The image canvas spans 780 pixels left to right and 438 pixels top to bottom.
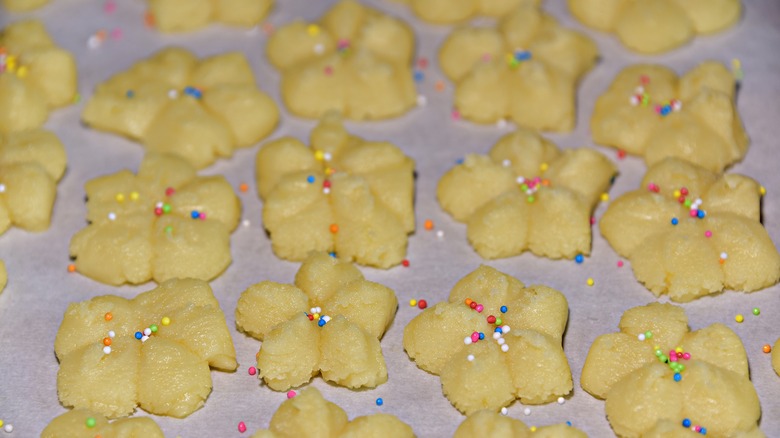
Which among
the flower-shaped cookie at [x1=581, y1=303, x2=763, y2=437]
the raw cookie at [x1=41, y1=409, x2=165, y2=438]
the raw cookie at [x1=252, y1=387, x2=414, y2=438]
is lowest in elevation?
the raw cookie at [x1=41, y1=409, x2=165, y2=438]

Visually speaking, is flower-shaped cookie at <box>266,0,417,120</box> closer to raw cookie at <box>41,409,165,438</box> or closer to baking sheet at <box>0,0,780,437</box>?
baking sheet at <box>0,0,780,437</box>

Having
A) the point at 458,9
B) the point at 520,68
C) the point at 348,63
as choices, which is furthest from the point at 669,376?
the point at 458,9

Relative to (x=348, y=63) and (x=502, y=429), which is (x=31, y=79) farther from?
(x=502, y=429)

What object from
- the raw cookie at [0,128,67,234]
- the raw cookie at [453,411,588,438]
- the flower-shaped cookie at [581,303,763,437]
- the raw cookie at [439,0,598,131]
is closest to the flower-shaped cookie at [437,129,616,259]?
the raw cookie at [439,0,598,131]

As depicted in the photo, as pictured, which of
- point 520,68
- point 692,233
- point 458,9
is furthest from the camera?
point 458,9

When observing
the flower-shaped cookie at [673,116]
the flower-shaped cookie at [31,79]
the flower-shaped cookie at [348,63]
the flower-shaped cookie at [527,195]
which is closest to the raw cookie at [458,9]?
the flower-shaped cookie at [348,63]

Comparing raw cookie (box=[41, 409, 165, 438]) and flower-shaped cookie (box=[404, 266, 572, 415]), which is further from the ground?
flower-shaped cookie (box=[404, 266, 572, 415])

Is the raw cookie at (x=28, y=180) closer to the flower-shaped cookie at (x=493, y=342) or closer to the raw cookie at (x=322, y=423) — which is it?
the raw cookie at (x=322, y=423)
